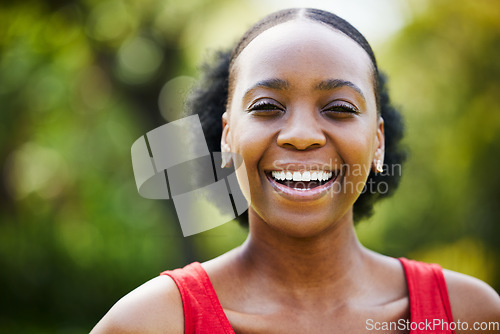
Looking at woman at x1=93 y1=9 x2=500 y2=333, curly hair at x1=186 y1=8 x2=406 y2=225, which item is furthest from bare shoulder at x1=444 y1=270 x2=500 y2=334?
curly hair at x1=186 y1=8 x2=406 y2=225

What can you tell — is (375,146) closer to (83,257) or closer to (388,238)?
(83,257)

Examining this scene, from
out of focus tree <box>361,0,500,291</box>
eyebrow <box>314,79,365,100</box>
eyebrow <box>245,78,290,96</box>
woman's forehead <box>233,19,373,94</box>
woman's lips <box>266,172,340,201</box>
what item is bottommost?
out of focus tree <box>361,0,500,291</box>

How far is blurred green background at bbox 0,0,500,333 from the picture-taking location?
754 centimetres

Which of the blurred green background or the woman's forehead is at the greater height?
the woman's forehead

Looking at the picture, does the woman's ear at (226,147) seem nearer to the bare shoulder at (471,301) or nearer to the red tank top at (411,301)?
the red tank top at (411,301)

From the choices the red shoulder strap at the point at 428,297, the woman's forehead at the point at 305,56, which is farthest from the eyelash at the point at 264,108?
the red shoulder strap at the point at 428,297

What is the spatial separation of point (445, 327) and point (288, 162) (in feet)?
2.86

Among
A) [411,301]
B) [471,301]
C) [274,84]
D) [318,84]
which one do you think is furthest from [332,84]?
[471,301]

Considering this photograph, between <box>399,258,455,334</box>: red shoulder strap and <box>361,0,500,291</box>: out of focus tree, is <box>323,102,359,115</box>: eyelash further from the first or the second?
A: <box>361,0,500,291</box>: out of focus tree

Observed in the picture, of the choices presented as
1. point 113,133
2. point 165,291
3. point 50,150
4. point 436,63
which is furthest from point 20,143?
point 165,291

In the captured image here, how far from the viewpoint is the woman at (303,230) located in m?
1.95

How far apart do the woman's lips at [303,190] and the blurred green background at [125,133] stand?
17.8 ft

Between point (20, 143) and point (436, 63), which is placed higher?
point (436, 63)

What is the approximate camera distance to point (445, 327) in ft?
6.71
